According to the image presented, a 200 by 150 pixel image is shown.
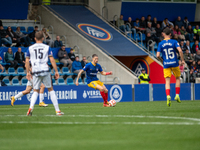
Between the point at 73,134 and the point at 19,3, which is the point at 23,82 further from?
the point at 73,134

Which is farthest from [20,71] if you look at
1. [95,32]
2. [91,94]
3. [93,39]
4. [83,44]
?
[95,32]

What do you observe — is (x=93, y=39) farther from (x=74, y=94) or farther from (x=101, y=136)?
(x=101, y=136)

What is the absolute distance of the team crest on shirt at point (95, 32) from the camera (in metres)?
28.0

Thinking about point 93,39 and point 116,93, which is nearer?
point 116,93

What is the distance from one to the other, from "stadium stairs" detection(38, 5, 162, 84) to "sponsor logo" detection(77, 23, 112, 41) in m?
0.37

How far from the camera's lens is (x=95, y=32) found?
93.0 ft

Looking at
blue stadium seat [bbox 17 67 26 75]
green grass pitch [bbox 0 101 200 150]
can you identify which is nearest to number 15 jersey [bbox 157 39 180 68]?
green grass pitch [bbox 0 101 200 150]

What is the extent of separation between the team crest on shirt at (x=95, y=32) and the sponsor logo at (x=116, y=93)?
761 centimetres

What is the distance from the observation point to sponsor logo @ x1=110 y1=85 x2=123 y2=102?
21.0 m

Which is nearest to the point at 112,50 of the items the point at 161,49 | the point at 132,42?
the point at 132,42

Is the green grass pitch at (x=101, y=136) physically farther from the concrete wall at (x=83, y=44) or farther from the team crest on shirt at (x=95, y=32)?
the team crest on shirt at (x=95, y=32)

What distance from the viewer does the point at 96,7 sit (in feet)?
104

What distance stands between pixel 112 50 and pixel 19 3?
712 cm

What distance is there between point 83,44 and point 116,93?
21.1 ft
